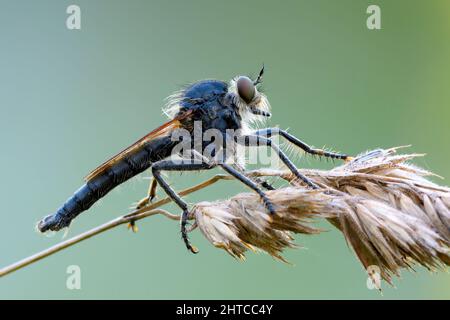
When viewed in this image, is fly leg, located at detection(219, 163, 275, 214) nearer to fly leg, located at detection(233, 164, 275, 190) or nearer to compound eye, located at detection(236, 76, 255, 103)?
fly leg, located at detection(233, 164, 275, 190)

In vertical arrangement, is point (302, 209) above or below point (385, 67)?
below

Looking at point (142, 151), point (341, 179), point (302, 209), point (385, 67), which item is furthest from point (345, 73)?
point (302, 209)

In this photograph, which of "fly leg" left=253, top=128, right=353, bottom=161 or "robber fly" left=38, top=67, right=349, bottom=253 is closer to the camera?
"robber fly" left=38, top=67, right=349, bottom=253

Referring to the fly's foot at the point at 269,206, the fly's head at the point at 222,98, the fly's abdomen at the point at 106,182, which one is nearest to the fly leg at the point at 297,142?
the fly's head at the point at 222,98

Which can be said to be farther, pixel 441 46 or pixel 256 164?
pixel 441 46

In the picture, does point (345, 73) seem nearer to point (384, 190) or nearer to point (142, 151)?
point (142, 151)

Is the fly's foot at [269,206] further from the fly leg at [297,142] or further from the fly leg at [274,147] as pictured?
the fly leg at [297,142]

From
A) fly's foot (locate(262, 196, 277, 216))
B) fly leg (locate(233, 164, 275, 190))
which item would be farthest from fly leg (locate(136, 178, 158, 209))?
fly's foot (locate(262, 196, 277, 216))

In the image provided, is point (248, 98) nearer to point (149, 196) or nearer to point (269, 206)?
point (149, 196)
